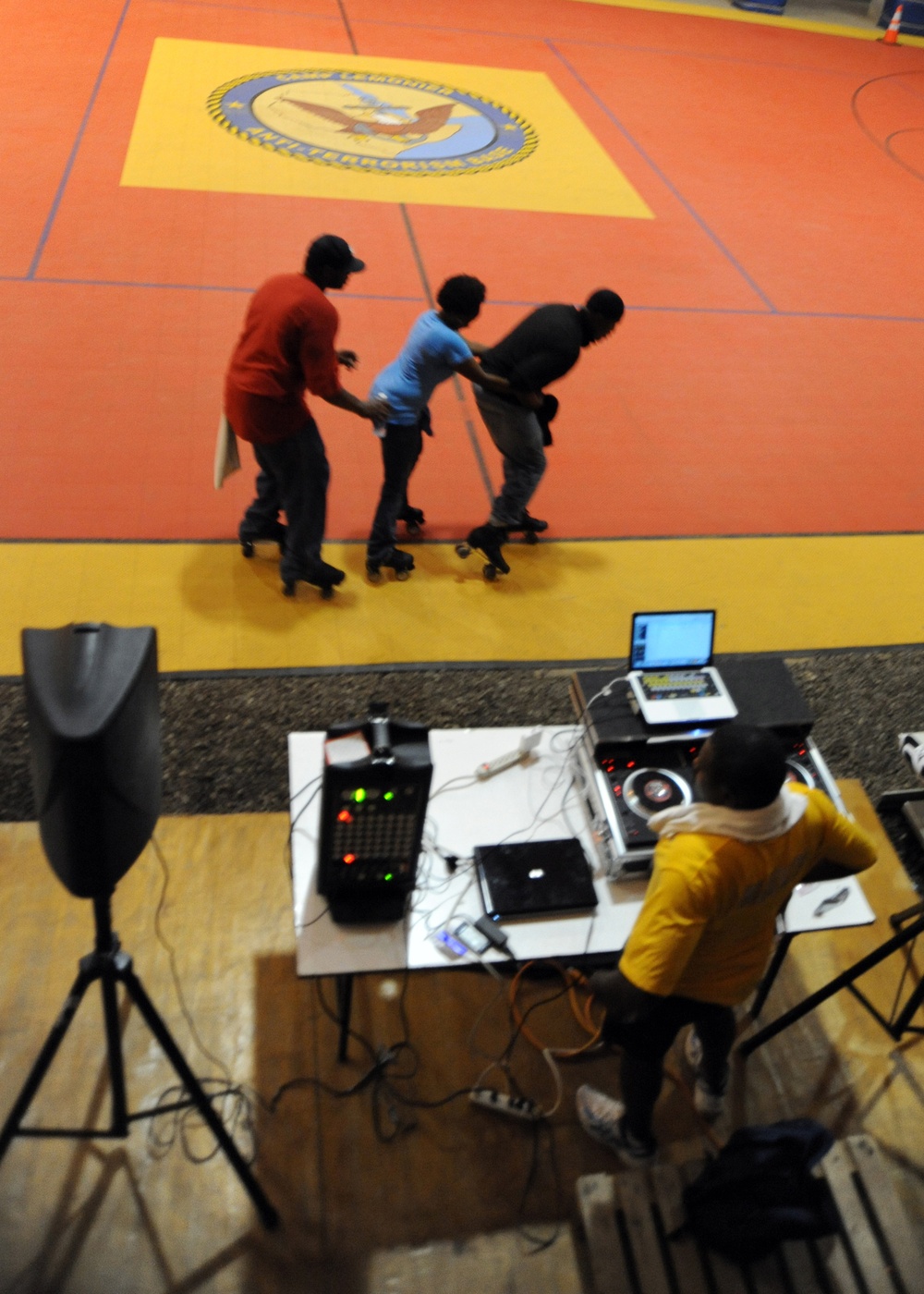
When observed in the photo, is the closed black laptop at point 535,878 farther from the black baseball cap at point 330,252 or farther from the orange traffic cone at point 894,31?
the orange traffic cone at point 894,31

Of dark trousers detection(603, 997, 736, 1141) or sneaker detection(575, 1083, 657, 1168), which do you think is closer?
dark trousers detection(603, 997, 736, 1141)

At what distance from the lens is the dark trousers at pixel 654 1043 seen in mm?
2789

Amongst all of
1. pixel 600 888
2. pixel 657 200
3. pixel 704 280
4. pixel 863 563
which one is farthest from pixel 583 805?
pixel 657 200

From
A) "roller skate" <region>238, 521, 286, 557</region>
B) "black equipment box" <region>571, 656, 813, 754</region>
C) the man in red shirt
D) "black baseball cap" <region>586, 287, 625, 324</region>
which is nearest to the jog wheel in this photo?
"black equipment box" <region>571, 656, 813, 754</region>

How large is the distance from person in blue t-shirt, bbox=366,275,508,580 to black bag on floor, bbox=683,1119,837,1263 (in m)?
3.18

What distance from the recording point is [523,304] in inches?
290

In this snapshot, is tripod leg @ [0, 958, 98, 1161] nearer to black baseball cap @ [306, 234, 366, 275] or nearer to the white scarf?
the white scarf

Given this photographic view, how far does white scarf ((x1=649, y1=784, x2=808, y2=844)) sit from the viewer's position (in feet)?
7.82

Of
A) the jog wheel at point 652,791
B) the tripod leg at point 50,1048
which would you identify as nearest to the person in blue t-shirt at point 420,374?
the jog wheel at point 652,791

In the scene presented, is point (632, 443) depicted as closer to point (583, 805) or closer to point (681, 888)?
point (583, 805)

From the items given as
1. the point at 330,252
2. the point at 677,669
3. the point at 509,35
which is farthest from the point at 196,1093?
the point at 509,35

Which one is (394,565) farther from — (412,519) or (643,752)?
(643,752)

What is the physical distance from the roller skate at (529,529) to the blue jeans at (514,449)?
15 cm

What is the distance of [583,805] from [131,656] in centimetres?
158
